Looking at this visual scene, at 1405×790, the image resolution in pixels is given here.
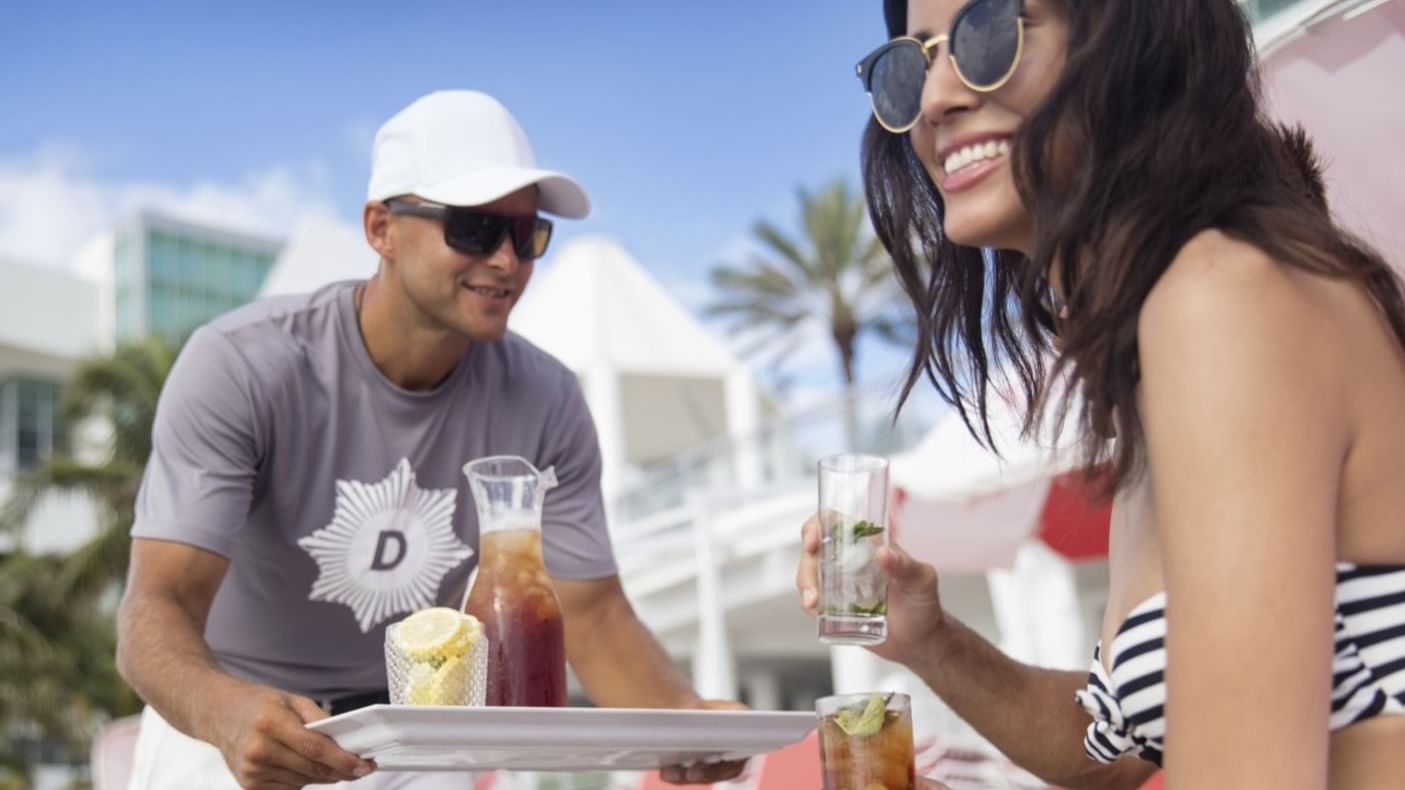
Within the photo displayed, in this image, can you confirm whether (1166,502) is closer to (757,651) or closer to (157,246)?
(757,651)

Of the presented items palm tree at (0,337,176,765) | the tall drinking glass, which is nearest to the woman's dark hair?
the tall drinking glass

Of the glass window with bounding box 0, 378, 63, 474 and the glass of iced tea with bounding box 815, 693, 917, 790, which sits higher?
the glass window with bounding box 0, 378, 63, 474

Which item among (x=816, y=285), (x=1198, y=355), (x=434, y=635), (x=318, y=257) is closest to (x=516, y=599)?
(x=434, y=635)

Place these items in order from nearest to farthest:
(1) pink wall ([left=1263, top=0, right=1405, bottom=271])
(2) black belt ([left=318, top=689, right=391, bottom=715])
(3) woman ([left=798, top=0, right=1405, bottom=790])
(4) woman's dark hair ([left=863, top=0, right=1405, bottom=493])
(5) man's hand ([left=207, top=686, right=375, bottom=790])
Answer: (3) woman ([left=798, top=0, right=1405, bottom=790]) < (4) woman's dark hair ([left=863, top=0, right=1405, bottom=493]) < (5) man's hand ([left=207, top=686, right=375, bottom=790]) < (1) pink wall ([left=1263, top=0, right=1405, bottom=271]) < (2) black belt ([left=318, top=689, right=391, bottom=715])

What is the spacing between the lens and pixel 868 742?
2057mm

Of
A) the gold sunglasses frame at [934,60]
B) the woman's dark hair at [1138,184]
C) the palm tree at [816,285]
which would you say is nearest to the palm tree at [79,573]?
the palm tree at [816,285]

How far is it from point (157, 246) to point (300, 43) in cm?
A: 5203

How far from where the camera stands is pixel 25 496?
85.3 ft

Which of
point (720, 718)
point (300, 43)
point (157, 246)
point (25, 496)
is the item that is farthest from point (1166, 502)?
point (300, 43)

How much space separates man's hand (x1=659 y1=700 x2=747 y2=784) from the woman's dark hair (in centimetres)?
103

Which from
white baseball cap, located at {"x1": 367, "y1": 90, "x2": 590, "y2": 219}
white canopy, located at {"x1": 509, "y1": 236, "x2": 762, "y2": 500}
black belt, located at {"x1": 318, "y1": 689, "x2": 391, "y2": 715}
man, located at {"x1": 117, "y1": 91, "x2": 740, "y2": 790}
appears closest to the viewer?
man, located at {"x1": 117, "y1": 91, "x2": 740, "y2": 790}

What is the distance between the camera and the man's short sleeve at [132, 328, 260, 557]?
10.2ft

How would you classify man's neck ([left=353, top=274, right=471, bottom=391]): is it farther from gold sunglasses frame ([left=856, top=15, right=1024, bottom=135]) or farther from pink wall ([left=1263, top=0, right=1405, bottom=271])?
pink wall ([left=1263, top=0, right=1405, bottom=271])

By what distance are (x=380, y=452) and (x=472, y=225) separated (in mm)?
574
